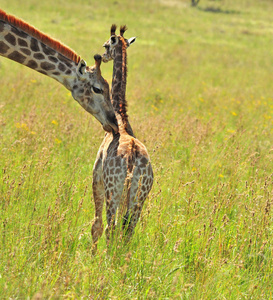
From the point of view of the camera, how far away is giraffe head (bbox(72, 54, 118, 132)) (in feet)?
15.6

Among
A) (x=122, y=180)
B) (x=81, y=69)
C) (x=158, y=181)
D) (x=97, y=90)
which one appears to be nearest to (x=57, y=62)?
(x=81, y=69)

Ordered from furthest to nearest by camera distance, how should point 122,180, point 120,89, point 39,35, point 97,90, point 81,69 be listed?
point 120,89
point 97,90
point 81,69
point 39,35
point 122,180

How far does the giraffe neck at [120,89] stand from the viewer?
4.91 m

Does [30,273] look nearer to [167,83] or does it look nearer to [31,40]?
[31,40]

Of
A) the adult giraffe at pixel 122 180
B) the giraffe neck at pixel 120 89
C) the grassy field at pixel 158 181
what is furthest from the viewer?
the giraffe neck at pixel 120 89

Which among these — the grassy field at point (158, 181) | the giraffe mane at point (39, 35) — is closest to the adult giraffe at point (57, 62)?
the giraffe mane at point (39, 35)

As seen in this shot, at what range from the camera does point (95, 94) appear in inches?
191

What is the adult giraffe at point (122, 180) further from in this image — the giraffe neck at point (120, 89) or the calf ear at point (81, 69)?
the calf ear at point (81, 69)

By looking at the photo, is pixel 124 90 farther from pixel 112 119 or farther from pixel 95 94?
pixel 112 119

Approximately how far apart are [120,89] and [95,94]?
1.84 feet

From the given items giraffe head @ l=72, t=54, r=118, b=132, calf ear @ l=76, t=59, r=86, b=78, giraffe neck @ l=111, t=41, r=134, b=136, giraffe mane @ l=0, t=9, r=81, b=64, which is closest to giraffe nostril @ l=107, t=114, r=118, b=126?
giraffe head @ l=72, t=54, r=118, b=132

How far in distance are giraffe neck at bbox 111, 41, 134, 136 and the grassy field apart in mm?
553

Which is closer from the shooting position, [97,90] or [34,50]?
[34,50]

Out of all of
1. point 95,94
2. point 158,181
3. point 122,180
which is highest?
point 95,94
